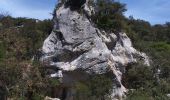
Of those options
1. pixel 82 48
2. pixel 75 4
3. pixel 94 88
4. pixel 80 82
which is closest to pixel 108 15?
pixel 75 4

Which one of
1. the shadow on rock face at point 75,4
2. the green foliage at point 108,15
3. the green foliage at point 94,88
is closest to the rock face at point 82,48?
the shadow on rock face at point 75,4

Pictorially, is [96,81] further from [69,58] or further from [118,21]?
[118,21]

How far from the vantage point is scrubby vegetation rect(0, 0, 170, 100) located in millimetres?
34188

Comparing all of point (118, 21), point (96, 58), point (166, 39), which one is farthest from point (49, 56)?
point (166, 39)

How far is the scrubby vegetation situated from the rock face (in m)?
0.96

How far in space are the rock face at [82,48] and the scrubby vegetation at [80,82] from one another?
3.16 ft

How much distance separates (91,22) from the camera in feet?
136

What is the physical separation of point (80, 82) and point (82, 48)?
3189 millimetres

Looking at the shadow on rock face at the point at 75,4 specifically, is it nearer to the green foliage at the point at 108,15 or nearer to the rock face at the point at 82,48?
the rock face at the point at 82,48

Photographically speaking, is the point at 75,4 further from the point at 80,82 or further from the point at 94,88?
the point at 94,88

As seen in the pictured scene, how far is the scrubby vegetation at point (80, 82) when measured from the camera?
1346 inches

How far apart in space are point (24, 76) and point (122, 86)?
9443 millimetres

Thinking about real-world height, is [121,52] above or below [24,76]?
above

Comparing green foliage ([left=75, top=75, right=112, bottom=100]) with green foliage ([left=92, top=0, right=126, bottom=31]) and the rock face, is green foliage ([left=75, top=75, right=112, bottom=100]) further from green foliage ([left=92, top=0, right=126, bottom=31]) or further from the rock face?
green foliage ([left=92, top=0, right=126, bottom=31])
